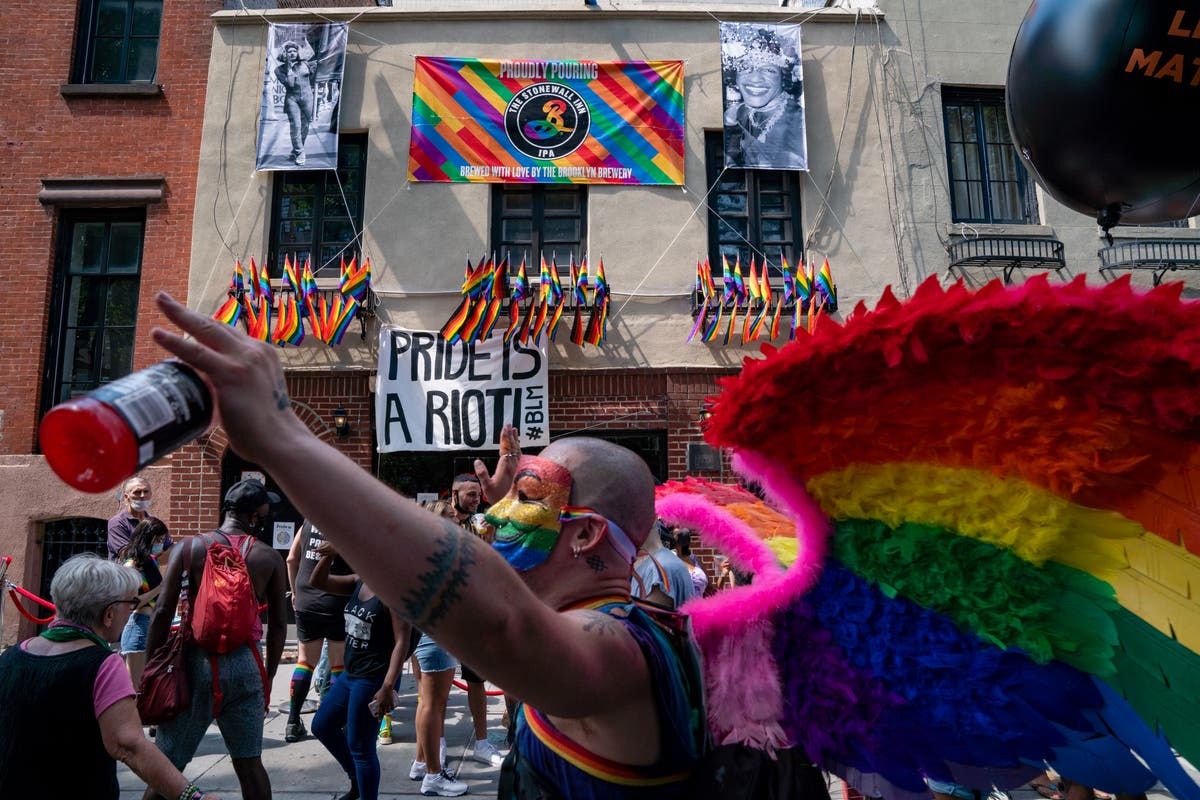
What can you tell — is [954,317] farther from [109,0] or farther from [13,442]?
[109,0]

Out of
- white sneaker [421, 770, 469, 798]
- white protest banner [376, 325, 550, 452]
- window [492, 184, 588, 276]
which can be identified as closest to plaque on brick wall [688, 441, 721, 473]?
white protest banner [376, 325, 550, 452]

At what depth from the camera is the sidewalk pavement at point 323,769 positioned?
5.10 metres

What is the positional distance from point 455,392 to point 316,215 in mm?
3057

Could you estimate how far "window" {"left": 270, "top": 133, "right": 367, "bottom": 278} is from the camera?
33.4 ft

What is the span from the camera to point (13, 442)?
32.6 ft

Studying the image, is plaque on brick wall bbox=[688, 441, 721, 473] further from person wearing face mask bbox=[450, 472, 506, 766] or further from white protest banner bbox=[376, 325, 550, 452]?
person wearing face mask bbox=[450, 472, 506, 766]

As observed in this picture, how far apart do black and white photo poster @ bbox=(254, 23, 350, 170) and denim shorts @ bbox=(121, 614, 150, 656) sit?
5.87 metres

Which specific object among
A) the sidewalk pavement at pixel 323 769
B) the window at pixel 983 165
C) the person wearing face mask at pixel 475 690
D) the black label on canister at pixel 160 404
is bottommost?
the sidewalk pavement at pixel 323 769

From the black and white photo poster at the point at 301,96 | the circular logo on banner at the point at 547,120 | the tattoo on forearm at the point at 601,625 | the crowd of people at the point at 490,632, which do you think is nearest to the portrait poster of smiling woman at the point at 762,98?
the circular logo on banner at the point at 547,120

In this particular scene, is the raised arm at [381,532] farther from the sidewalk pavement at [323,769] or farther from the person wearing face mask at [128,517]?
the person wearing face mask at [128,517]

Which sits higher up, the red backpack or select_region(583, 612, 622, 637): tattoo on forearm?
select_region(583, 612, 622, 637): tattoo on forearm

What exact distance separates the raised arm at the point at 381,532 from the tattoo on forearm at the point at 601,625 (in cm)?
21

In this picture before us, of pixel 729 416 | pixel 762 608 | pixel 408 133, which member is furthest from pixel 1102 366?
pixel 408 133

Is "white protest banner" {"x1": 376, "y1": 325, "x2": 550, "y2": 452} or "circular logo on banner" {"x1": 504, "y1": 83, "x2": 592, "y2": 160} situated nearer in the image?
"white protest banner" {"x1": 376, "y1": 325, "x2": 550, "y2": 452}
